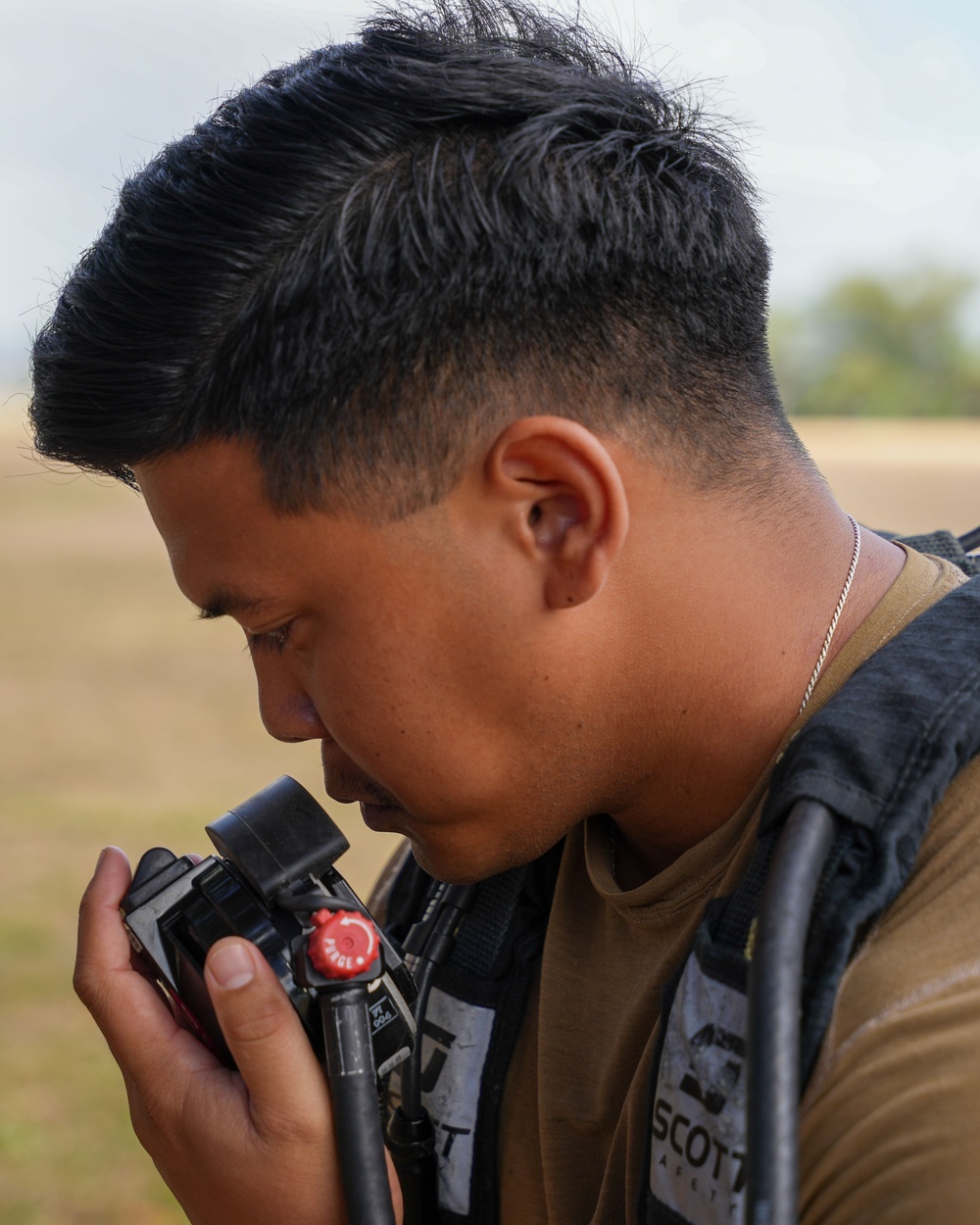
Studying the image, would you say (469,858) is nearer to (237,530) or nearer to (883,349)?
(237,530)

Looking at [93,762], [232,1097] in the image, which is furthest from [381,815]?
[93,762]

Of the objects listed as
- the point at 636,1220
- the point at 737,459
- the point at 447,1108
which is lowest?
the point at 447,1108

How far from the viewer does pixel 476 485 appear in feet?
4.67

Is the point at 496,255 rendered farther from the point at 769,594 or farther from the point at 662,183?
the point at 769,594

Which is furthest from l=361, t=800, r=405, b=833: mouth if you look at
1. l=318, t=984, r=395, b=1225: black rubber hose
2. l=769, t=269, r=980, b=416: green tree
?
l=769, t=269, r=980, b=416: green tree

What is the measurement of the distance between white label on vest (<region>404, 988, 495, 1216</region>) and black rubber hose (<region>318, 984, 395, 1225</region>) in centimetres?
30

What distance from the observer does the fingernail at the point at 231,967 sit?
147 centimetres

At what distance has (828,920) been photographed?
1.14 meters

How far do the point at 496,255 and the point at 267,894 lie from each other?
83 cm

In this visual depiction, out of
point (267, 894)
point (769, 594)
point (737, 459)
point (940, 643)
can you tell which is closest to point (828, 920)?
point (940, 643)

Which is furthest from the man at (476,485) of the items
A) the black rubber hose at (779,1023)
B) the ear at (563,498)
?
the black rubber hose at (779,1023)

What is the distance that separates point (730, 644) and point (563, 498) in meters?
0.27

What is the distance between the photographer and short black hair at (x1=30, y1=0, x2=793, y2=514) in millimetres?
1409

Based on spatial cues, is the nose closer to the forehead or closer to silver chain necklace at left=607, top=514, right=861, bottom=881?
the forehead
